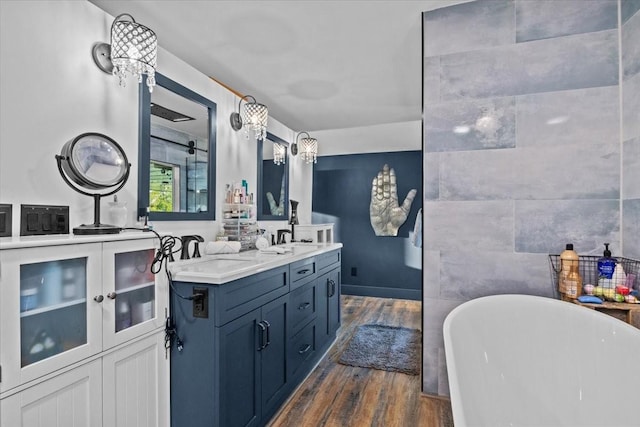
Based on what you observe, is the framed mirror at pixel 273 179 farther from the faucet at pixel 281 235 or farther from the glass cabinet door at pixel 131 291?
the glass cabinet door at pixel 131 291

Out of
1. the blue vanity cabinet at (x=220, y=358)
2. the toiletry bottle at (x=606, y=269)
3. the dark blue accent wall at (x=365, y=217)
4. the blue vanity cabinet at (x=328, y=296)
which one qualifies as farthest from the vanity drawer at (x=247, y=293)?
the dark blue accent wall at (x=365, y=217)

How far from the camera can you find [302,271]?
2.43 meters

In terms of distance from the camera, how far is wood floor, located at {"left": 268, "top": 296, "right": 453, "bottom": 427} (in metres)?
1.95

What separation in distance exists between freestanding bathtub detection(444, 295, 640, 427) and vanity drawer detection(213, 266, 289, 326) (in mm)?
968

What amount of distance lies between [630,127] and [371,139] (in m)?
3.03

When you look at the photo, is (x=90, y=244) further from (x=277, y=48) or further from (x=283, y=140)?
(x=283, y=140)

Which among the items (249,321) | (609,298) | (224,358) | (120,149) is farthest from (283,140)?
(609,298)

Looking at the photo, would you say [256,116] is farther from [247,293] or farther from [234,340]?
[234,340]

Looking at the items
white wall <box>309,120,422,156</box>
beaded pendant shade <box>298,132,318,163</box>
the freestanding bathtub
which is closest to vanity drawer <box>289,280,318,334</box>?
the freestanding bathtub

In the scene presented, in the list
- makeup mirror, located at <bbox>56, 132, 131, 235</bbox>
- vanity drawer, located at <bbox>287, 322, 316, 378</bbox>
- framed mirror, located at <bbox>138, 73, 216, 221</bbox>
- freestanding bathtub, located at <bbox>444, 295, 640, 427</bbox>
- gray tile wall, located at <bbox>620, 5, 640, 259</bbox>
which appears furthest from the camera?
vanity drawer, located at <bbox>287, 322, 316, 378</bbox>

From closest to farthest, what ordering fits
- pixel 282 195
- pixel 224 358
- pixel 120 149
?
pixel 224 358, pixel 120 149, pixel 282 195

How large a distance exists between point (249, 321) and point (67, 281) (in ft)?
2.75

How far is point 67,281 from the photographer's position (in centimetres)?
119

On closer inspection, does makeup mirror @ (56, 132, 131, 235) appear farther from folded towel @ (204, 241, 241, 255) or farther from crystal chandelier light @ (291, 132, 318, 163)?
crystal chandelier light @ (291, 132, 318, 163)
